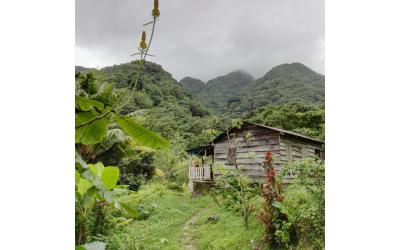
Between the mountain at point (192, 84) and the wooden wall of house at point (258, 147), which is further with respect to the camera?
the wooden wall of house at point (258, 147)

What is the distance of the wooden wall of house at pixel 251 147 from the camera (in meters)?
3.00

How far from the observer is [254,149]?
10.5ft

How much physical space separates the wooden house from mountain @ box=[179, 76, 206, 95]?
29.4 inches

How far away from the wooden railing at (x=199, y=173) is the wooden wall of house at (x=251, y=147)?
11 centimetres

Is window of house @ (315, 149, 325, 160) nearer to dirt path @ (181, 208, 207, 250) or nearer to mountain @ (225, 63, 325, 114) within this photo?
mountain @ (225, 63, 325, 114)

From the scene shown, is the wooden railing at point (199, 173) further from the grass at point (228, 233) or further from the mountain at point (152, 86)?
the mountain at point (152, 86)

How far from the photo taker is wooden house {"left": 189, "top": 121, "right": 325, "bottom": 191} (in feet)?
8.05

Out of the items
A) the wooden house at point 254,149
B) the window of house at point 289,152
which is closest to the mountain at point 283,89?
the wooden house at point 254,149

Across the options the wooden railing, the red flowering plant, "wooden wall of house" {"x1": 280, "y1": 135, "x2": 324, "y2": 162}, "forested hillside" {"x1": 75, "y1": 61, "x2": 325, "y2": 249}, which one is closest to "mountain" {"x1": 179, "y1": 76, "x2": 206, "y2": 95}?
"forested hillside" {"x1": 75, "y1": 61, "x2": 325, "y2": 249}
